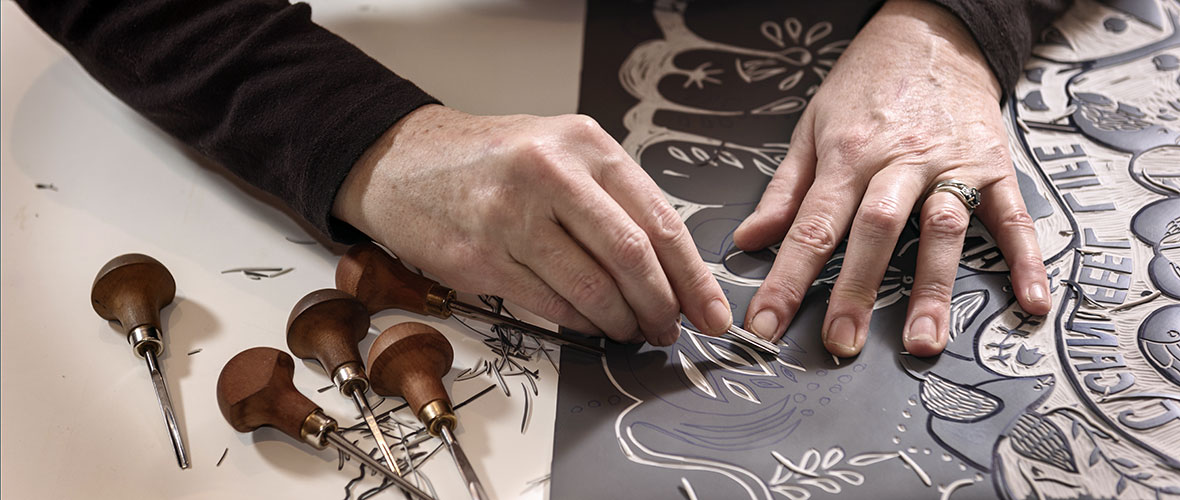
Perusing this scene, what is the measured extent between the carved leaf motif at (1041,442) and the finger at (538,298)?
0.40 meters

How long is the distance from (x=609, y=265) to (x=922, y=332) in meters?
0.32

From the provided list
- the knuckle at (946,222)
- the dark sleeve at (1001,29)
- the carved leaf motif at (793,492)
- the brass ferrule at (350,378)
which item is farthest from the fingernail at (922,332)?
the brass ferrule at (350,378)

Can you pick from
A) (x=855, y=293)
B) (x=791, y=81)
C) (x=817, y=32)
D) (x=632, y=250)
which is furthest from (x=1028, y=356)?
(x=817, y=32)

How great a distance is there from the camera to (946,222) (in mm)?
891

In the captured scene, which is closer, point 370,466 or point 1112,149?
point 370,466

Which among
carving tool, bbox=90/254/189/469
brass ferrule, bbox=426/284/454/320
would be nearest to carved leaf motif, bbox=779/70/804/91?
brass ferrule, bbox=426/284/454/320

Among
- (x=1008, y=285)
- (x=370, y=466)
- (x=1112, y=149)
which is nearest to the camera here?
(x=370, y=466)

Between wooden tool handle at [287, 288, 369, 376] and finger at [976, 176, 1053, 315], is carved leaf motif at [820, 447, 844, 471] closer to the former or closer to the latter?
finger at [976, 176, 1053, 315]

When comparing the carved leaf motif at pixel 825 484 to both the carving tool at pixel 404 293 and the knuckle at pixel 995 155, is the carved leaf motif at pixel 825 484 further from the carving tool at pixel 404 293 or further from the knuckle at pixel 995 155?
the knuckle at pixel 995 155

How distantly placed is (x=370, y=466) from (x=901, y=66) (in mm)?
778

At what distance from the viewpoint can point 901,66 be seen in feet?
3.44

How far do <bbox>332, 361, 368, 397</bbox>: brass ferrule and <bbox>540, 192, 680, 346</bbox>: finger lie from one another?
199 millimetres

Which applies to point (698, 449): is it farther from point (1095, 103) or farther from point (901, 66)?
point (1095, 103)

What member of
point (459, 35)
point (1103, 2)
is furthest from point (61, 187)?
point (1103, 2)
